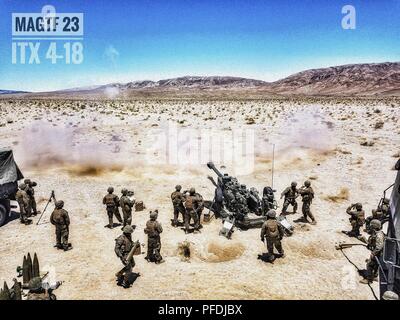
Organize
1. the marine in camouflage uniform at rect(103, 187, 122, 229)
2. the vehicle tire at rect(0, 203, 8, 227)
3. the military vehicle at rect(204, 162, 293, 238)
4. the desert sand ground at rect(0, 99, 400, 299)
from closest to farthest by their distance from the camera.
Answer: the desert sand ground at rect(0, 99, 400, 299)
the military vehicle at rect(204, 162, 293, 238)
the marine in camouflage uniform at rect(103, 187, 122, 229)
the vehicle tire at rect(0, 203, 8, 227)

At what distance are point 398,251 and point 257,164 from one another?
1422 cm

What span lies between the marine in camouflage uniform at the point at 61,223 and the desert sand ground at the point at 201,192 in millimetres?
295

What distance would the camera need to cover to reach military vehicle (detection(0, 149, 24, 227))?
46.8ft

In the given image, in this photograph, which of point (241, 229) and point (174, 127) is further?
point (174, 127)

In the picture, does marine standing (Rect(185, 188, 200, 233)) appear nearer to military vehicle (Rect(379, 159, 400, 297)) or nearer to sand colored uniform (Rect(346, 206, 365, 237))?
sand colored uniform (Rect(346, 206, 365, 237))

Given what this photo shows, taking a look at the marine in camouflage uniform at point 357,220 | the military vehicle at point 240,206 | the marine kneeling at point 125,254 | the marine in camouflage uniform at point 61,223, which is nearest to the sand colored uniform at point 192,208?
the military vehicle at point 240,206

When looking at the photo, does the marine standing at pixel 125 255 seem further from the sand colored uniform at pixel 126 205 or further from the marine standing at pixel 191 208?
the marine standing at pixel 191 208

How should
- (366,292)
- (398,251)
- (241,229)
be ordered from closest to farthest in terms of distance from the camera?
1. (398,251)
2. (366,292)
3. (241,229)

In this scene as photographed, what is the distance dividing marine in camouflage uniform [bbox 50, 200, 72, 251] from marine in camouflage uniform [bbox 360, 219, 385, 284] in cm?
868

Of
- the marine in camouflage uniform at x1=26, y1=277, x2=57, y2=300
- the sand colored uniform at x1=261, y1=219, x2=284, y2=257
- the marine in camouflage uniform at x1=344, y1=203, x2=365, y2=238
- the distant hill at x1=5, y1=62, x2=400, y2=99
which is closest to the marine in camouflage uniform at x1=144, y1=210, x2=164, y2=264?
the sand colored uniform at x1=261, y1=219, x2=284, y2=257

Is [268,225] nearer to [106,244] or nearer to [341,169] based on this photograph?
[106,244]

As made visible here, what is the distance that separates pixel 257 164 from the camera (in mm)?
22688

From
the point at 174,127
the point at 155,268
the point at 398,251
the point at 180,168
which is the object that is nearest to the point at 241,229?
the point at 155,268

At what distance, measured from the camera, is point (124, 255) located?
33.2ft
